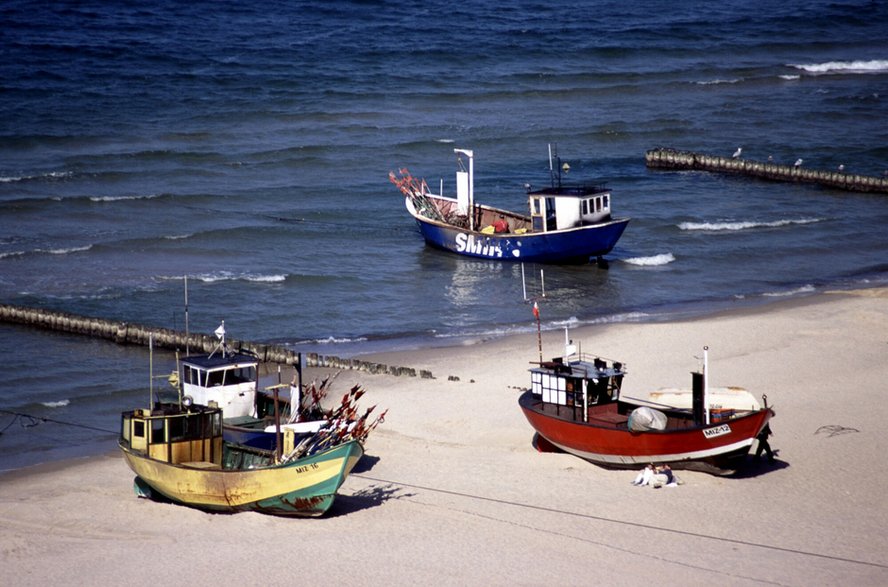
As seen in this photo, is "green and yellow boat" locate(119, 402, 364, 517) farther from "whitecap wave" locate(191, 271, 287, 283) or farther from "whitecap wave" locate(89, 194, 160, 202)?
"whitecap wave" locate(89, 194, 160, 202)

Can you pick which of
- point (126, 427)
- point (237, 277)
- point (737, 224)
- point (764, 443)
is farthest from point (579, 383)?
point (737, 224)

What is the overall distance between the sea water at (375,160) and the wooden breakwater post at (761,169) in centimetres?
61

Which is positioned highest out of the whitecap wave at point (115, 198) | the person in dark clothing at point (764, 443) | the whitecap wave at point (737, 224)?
the whitecap wave at point (115, 198)

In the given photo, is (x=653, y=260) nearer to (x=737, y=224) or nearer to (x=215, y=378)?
(x=737, y=224)

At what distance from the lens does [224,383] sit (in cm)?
2198

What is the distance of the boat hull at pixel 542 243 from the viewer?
37969 mm

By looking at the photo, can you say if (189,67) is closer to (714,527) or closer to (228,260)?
(228,260)

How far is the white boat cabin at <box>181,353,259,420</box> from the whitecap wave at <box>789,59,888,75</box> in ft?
185

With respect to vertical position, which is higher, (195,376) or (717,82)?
(717,82)

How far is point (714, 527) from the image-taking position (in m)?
18.3

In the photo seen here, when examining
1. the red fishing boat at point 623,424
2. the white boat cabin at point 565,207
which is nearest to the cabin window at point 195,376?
the red fishing boat at point 623,424

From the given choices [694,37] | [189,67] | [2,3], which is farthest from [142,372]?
[694,37]

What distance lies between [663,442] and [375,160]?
113ft

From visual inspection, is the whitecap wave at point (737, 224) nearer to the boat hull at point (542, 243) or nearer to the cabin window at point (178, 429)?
the boat hull at point (542, 243)
